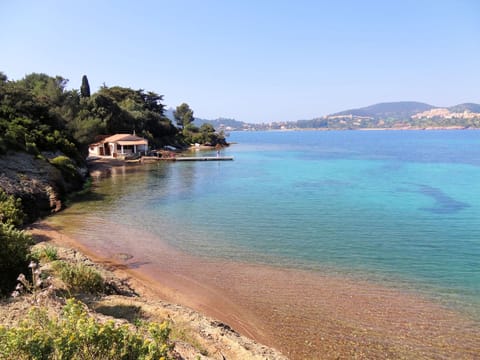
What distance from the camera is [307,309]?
945 cm

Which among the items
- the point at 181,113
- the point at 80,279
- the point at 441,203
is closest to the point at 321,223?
the point at 441,203

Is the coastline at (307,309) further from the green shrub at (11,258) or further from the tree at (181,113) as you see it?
the tree at (181,113)

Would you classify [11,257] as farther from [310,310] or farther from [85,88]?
[85,88]

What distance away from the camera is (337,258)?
1318 cm

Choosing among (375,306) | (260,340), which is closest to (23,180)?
(260,340)

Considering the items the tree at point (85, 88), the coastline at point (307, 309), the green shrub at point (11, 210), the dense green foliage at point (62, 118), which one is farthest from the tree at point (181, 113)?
the coastline at point (307, 309)

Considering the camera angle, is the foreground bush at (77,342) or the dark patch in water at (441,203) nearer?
the foreground bush at (77,342)

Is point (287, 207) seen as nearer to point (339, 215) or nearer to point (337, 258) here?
Answer: point (339, 215)

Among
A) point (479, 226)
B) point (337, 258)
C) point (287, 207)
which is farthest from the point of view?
point (287, 207)

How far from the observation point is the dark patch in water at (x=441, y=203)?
2172 cm

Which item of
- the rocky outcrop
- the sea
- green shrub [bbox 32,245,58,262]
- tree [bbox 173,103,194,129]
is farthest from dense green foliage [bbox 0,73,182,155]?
tree [bbox 173,103,194,129]

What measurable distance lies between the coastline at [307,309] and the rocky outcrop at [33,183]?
827cm

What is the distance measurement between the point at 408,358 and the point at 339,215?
41.9 ft

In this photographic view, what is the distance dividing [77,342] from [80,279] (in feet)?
16.6
